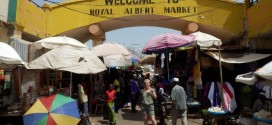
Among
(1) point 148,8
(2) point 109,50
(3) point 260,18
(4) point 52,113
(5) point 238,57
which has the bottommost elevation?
(4) point 52,113

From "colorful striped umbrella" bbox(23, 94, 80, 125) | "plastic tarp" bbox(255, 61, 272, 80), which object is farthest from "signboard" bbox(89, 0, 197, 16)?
"plastic tarp" bbox(255, 61, 272, 80)

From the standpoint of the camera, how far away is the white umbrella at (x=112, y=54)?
13.9m

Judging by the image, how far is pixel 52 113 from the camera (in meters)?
6.71

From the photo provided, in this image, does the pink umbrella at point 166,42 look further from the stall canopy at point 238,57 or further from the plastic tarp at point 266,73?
the plastic tarp at point 266,73

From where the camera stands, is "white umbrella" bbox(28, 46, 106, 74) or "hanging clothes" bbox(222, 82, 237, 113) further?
"hanging clothes" bbox(222, 82, 237, 113)

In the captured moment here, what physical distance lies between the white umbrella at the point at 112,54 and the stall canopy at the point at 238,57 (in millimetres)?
3837

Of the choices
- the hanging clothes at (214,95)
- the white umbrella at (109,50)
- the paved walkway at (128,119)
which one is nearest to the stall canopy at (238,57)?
the hanging clothes at (214,95)

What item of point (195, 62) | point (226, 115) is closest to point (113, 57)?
point (195, 62)

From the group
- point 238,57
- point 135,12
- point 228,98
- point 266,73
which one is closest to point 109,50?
point 135,12

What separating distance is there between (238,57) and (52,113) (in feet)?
25.7

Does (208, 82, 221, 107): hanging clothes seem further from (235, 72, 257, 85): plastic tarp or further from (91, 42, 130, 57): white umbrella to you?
(91, 42, 130, 57): white umbrella

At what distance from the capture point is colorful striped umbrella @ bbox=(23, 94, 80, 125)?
6.58 metres

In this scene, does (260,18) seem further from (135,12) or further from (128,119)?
(128,119)

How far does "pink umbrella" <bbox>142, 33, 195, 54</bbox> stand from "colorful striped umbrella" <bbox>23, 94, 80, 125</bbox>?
5577mm
